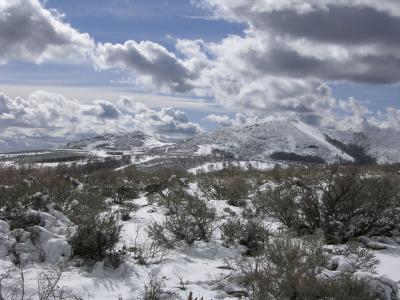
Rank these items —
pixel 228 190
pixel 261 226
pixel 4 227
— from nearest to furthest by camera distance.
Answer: pixel 4 227
pixel 261 226
pixel 228 190

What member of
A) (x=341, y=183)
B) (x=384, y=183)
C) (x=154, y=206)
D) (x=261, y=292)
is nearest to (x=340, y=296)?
(x=261, y=292)

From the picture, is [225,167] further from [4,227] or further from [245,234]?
[4,227]

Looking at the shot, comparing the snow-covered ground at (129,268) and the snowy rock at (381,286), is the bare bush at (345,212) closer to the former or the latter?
the snow-covered ground at (129,268)

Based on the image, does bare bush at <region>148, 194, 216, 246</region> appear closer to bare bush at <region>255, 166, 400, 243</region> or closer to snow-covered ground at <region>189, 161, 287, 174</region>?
bare bush at <region>255, 166, 400, 243</region>

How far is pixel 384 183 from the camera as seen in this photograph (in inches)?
491

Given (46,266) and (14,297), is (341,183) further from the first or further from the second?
(14,297)

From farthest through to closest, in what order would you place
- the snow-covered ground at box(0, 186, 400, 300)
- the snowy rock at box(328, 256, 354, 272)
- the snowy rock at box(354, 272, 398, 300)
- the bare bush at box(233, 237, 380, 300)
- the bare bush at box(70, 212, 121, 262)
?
the bare bush at box(70, 212, 121, 262) < the snowy rock at box(328, 256, 354, 272) < the snow-covered ground at box(0, 186, 400, 300) < the snowy rock at box(354, 272, 398, 300) < the bare bush at box(233, 237, 380, 300)

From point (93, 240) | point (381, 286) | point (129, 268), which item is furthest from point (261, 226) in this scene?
point (381, 286)

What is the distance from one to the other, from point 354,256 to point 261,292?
372 cm

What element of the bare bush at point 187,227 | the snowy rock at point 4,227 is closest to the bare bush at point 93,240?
→ the snowy rock at point 4,227

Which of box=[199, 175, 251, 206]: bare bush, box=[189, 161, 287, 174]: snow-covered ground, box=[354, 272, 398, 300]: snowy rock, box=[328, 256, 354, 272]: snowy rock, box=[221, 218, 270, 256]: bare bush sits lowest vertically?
box=[189, 161, 287, 174]: snow-covered ground

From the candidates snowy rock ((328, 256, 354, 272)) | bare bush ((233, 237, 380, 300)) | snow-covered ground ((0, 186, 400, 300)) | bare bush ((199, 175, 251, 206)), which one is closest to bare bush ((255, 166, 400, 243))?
snow-covered ground ((0, 186, 400, 300))

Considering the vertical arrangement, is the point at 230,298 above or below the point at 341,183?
below

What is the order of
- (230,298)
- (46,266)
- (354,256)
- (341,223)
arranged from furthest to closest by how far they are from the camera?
1. (341,223)
2. (354,256)
3. (46,266)
4. (230,298)
